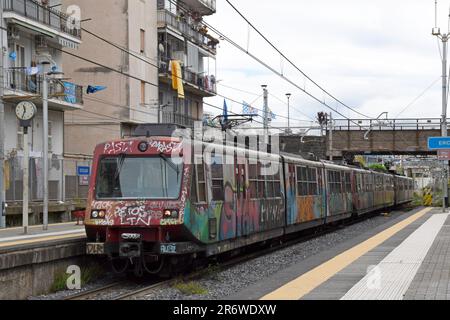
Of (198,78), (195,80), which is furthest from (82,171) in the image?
(198,78)

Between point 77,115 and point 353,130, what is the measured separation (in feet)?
66.9

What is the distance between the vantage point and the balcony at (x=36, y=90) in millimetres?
27531

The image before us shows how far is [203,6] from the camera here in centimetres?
4594

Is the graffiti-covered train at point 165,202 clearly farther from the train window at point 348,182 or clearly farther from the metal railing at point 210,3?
the metal railing at point 210,3

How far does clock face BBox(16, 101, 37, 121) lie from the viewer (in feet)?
57.8

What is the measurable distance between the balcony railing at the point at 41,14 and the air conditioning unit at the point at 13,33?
719 mm

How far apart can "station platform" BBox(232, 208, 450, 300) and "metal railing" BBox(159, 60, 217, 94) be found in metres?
25.6

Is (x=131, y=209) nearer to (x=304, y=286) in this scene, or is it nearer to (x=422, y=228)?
(x=304, y=286)

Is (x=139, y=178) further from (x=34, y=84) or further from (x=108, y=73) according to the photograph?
(x=108, y=73)

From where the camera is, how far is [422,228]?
2380 cm

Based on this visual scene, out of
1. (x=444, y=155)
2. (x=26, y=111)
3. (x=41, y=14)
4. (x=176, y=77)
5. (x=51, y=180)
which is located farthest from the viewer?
(x=176, y=77)

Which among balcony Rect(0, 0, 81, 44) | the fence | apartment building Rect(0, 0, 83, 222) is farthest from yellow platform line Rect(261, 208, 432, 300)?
balcony Rect(0, 0, 81, 44)

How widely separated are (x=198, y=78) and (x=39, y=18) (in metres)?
17.1

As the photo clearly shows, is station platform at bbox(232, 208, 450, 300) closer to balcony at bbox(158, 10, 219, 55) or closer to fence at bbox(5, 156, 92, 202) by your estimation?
fence at bbox(5, 156, 92, 202)
